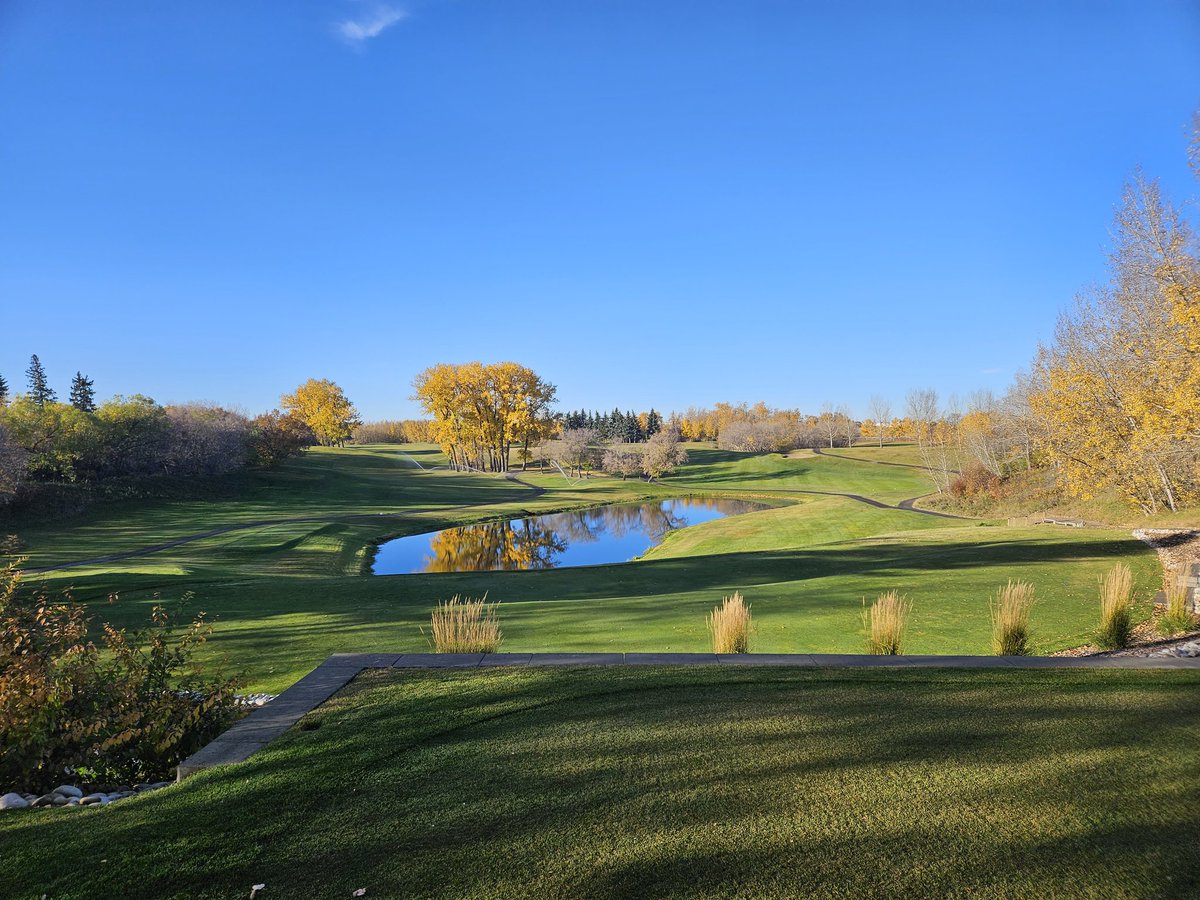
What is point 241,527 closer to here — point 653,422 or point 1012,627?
point 1012,627

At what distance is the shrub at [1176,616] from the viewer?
9.71 meters

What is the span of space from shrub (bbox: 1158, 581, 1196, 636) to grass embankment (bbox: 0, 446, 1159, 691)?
0.94m

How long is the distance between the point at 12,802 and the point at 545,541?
1327 inches

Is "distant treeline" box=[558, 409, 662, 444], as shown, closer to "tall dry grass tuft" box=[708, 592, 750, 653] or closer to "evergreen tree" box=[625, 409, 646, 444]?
"evergreen tree" box=[625, 409, 646, 444]

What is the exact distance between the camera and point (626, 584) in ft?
53.9

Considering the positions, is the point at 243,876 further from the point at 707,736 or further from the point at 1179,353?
the point at 1179,353

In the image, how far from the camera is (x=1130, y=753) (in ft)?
13.4

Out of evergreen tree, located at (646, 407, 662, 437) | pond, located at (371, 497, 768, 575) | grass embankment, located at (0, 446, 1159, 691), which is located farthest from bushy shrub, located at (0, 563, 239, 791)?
evergreen tree, located at (646, 407, 662, 437)

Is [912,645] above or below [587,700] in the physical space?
below

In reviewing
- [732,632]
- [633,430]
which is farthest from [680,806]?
[633,430]

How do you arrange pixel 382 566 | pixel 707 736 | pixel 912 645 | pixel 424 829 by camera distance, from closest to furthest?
pixel 424 829 → pixel 707 736 → pixel 912 645 → pixel 382 566

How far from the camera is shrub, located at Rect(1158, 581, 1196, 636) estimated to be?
9.71 meters

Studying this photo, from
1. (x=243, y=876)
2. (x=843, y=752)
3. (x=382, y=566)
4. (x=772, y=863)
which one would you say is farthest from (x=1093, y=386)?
(x=382, y=566)

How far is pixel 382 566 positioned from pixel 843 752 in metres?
27.4
